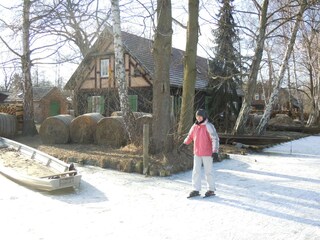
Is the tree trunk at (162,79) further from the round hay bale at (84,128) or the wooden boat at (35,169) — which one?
the round hay bale at (84,128)

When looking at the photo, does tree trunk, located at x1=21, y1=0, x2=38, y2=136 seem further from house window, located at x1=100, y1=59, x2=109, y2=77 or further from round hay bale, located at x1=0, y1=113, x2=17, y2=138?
house window, located at x1=100, y1=59, x2=109, y2=77

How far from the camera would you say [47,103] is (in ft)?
144

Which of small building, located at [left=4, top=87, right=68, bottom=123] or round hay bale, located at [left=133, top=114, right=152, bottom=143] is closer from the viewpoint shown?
round hay bale, located at [left=133, top=114, right=152, bottom=143]

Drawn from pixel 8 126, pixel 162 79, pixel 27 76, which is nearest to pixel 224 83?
pixel 27 76

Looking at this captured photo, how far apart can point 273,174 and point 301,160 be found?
3.25 m

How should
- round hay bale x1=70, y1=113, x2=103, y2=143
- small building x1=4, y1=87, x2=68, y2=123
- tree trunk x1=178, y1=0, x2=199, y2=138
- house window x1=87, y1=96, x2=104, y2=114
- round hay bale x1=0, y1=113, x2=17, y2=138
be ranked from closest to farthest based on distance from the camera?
tree trunk x1=178, y1=0, x2=199, y2=138, round hay bale x1=70, y1=113, x2=103, y2=143, round hay bale x1=0, y1=113, x2=17, y2=138, house window x1=87, y1=96, x2=104, y2=114, small building x1=4, y1=87, x2=68, y2=123

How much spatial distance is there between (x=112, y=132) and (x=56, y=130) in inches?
108

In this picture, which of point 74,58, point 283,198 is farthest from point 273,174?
point 74,58

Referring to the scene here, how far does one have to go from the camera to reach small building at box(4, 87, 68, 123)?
43062 millimetres

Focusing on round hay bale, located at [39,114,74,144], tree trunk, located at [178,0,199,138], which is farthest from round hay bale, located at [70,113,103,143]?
tree trunk, located at [178,0,199,138]

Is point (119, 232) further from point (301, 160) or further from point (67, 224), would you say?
point (301, 160)

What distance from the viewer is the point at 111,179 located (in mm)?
8773

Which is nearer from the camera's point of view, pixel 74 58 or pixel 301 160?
pixel 301 160

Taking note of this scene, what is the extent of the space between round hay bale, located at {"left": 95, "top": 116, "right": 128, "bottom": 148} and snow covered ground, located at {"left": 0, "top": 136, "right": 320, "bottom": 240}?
3509mm
